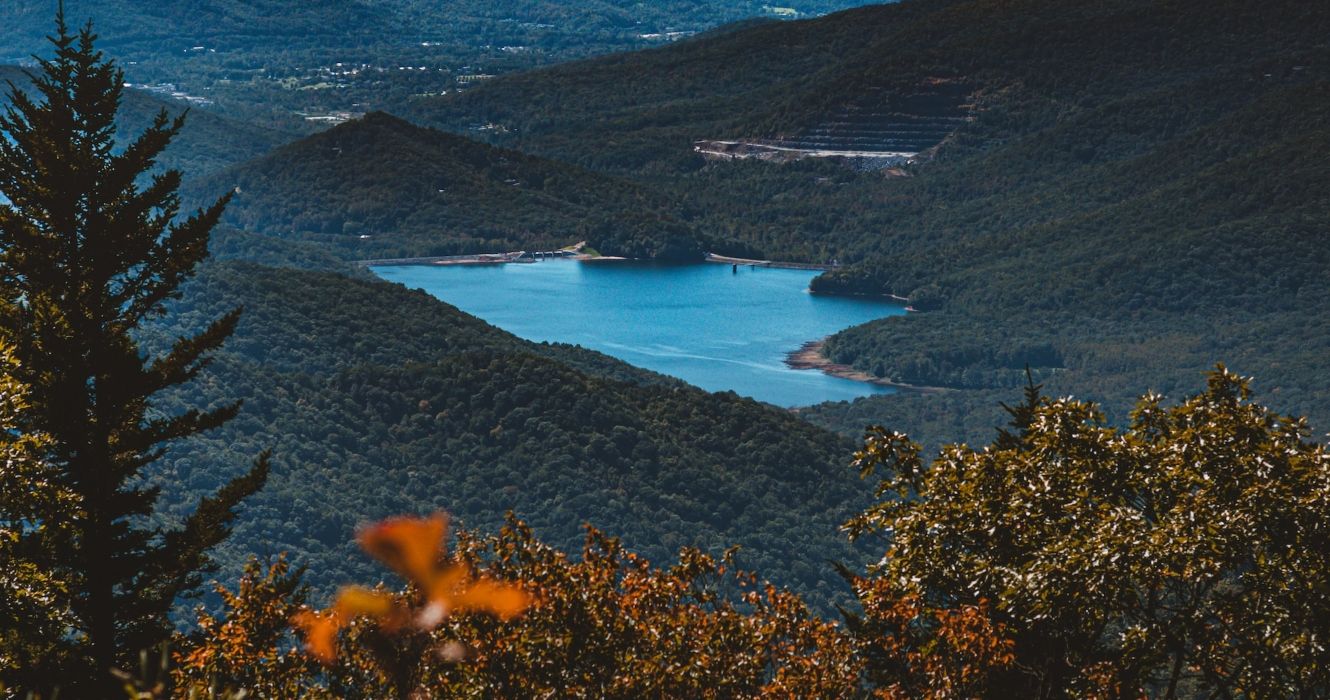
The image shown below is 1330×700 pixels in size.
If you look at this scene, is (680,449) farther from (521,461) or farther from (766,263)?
(766,263)

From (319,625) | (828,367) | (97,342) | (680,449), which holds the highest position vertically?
(97,342)

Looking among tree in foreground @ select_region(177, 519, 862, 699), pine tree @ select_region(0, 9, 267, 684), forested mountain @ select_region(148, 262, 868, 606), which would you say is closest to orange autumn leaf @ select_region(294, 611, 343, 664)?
tree in foreground @ select_region(177, 519, 862, 699)

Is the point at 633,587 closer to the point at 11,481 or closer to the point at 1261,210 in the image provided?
the point at 11,481

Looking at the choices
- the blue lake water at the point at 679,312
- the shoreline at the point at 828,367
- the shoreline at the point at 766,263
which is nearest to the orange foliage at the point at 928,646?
the blue lake water at the point at 679,312

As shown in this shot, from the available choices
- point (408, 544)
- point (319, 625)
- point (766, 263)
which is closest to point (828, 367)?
point (766, 263)

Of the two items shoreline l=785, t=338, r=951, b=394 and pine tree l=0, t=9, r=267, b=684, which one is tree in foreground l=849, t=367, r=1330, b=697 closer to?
pine tree l=0, t=9, r=267, b=684

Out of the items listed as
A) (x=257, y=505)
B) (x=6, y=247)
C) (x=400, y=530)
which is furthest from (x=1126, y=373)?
(x=400, y=530)
